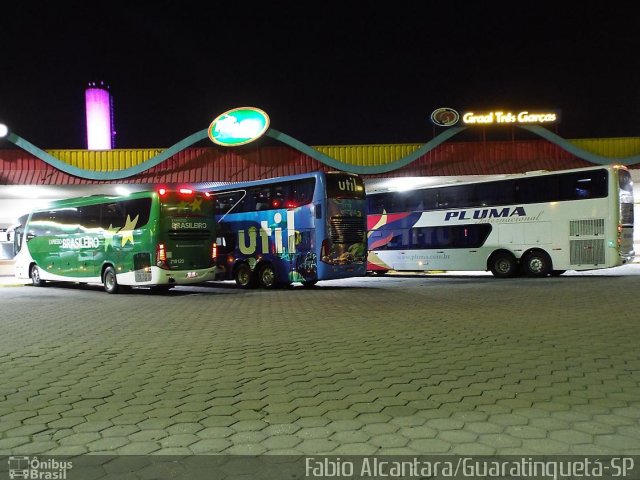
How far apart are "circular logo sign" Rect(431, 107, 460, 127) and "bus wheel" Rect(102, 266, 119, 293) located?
16153 mm

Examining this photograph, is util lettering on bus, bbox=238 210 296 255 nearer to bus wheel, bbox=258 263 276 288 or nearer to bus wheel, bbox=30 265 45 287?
bus wheel, bbox=258 263 276 288

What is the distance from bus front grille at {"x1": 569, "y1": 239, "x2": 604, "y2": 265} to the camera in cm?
1822

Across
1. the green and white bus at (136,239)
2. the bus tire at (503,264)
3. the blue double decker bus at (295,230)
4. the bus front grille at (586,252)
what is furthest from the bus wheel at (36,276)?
the bus front grille at (586,252)

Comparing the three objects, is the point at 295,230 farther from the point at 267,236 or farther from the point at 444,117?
the point at 444,117

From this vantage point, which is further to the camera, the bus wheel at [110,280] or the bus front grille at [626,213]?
the bus front grille at [626,213]

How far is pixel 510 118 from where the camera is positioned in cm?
2741

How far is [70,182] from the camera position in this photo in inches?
1006

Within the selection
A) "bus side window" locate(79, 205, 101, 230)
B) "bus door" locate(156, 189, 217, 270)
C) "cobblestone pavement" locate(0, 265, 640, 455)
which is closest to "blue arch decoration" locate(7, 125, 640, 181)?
"bus side window" locate(79, 205, 101, 230)

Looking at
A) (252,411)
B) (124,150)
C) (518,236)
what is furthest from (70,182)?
(252,411)

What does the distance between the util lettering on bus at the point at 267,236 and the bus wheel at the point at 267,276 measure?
577 millimetres

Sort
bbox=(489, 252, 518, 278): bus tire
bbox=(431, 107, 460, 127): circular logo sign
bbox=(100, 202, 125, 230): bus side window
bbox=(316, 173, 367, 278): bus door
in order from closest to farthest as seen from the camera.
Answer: bbox=(316, 173, 367, 278): bus door, bbox=(100, 202, 125, 230): bus side window, bbox=(489, 252, 518, 278): bus tire, bbox=(431, 107, 460, 127): circular logo sign

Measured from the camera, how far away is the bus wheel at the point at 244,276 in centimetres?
1920

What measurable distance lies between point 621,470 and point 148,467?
2981 millimetres

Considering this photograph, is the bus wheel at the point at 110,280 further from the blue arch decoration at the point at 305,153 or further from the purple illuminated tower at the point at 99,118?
the purple illuminated tower at the point at 99,118
